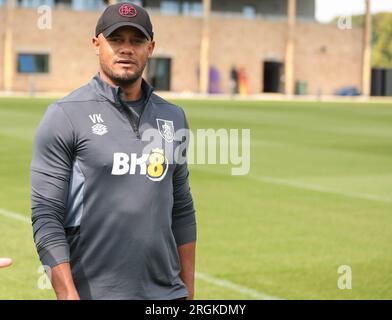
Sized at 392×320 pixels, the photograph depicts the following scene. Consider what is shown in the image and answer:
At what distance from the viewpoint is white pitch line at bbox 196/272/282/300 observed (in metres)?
8.46

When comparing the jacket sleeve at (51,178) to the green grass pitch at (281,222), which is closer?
the jacket sleeve at (51,178)

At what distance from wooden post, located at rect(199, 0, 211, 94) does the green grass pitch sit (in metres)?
41.8

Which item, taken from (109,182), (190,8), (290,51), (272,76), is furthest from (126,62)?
(272,76)

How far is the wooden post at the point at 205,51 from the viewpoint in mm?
66688

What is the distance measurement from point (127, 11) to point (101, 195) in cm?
82

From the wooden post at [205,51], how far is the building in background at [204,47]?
0.07 meters

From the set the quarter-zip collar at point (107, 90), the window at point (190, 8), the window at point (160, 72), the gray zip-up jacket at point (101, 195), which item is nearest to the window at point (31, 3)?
the window at point (160, 72)

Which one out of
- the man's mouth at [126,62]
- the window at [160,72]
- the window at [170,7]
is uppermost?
the window at [170,7]

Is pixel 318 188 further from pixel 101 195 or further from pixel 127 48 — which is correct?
pixel 101 195

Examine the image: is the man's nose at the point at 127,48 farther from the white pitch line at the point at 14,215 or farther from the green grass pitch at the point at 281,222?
the white pitch line at the point at 14,215

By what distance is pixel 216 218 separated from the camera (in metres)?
12.6

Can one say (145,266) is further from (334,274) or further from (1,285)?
(334,274)
